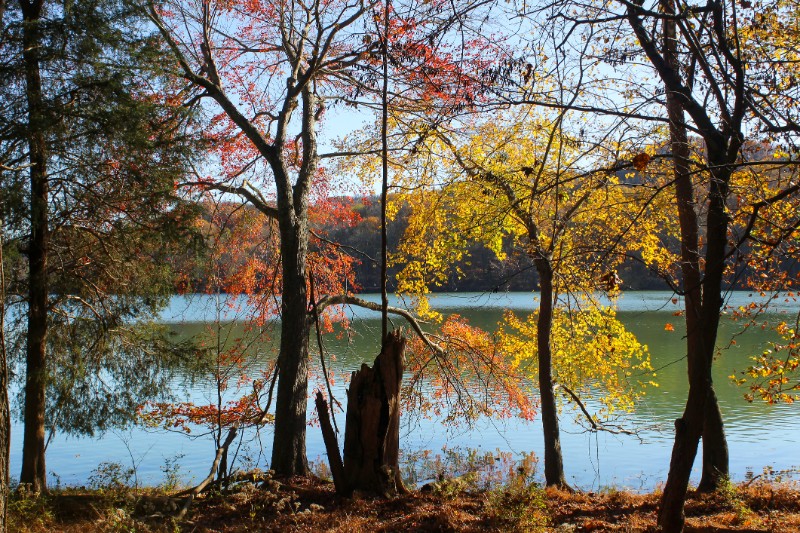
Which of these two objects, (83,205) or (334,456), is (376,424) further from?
(83,205)

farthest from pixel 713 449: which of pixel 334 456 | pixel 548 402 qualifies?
pixel 334 456

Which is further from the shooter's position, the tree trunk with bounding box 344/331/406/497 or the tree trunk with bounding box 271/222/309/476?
the tree trunk with bounding box 271/222/309/476

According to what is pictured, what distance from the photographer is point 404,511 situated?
5336 mm

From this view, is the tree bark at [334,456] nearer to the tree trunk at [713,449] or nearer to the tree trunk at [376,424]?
the tree trunk at [376,424]

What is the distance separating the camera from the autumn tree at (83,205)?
6406 mm

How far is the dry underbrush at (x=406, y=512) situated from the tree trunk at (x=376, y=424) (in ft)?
0.71

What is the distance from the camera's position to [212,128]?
9.73 metres

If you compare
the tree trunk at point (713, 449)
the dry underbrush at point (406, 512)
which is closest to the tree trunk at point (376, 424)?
the dry underbrush at point (406, 512)

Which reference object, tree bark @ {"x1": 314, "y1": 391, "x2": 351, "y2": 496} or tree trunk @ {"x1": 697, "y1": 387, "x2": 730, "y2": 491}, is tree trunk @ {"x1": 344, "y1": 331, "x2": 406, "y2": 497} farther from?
tree trunk @ {"x1": 697, "y1": 387, "x2": 730, "y2": 491}

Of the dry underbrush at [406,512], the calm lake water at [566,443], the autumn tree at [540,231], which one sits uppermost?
the autumn tree at [540,231]

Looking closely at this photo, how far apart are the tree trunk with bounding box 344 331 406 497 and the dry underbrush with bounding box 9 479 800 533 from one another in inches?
8.6

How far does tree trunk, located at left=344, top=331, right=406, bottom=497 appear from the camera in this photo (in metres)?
5.88

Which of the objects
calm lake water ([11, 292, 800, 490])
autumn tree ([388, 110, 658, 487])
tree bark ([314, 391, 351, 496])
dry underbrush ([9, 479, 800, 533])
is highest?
autumn tree ([388, 110, 658, 487])

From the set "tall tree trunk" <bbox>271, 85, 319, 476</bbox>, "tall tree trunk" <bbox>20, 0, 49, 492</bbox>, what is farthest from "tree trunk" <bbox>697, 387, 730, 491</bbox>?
"tall tree trunk" <bbox>20, 0, 49, 492</bbox>
